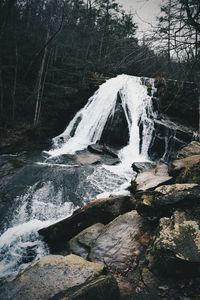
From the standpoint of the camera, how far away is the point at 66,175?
9461mm

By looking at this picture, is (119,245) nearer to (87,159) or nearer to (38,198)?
(38,198)

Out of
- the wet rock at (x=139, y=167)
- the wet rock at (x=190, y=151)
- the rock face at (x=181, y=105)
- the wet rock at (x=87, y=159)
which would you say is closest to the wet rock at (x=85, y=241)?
the wet rock at (x=190, y=151)

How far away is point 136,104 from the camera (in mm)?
15320

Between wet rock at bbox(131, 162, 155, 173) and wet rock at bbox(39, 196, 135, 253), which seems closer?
wet rock at bbox(39, 196, 135, 253)

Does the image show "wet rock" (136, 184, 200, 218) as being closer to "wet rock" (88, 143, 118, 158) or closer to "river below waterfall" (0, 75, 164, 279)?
"river below waterfall" (0, 75, 164, 279)

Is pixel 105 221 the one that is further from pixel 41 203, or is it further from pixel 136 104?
pixel 136 104

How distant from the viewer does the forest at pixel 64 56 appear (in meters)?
3.65

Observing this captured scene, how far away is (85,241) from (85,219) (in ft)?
2.89

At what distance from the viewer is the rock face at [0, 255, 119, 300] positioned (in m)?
3.38

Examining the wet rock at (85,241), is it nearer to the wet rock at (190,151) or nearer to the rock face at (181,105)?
the wet rock at (190,151)

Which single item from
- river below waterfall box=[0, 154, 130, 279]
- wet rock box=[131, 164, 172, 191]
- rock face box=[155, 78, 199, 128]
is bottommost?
river below waterfall box=[0, 154, 130, 279]

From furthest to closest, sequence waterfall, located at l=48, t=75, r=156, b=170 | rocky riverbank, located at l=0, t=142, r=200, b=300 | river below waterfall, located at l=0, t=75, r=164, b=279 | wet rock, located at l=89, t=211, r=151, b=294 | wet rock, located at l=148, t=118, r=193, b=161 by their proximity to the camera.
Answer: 1. waterfall, located at l=48, t=75, r=156, b=170
2. wet rock, located at l=148, t=118, r=193, b=161
3. river below waterfall, located at l=0, t=75, r=164, b=279
4. wet rock, located at l=89, t=211, r=151, b=294
5. rocky riverbank, located at l=0, t=142, r=200, b=300

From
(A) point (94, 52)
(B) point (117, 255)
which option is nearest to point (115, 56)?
(B) point (117, 255)

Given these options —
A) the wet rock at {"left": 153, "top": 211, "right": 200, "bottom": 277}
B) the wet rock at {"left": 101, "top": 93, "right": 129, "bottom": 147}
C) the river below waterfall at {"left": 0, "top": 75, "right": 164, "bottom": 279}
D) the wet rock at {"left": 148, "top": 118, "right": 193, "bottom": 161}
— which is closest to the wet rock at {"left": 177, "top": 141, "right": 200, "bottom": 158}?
the river below waterfall at {"left": 0, "top": 75, "right": 164, "bottom": 279}
